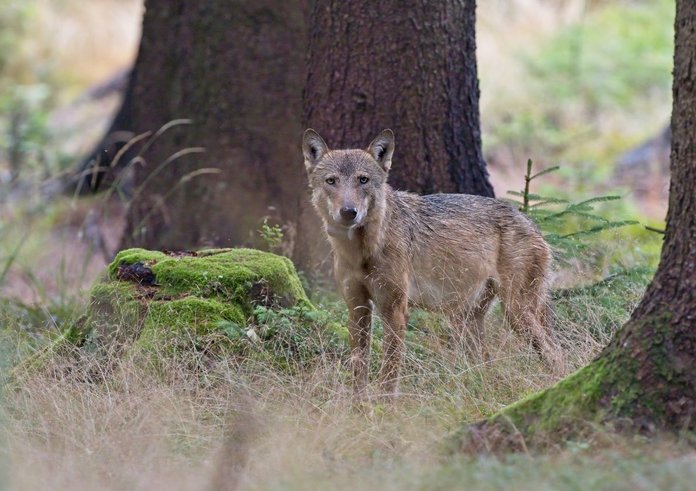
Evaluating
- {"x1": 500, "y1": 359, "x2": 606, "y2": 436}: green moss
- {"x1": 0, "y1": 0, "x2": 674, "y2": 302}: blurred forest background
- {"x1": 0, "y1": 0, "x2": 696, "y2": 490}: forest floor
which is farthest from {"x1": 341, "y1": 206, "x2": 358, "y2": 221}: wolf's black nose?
{"x1": 0, "y1": 0, "x2": 674, "y2": 302}: blurred forest background

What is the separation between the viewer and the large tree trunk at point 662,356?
16.7 feet

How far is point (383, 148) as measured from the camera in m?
7.34

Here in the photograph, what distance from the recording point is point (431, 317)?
7.98 meters

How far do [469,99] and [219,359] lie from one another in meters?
3.45

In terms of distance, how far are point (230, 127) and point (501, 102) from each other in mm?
9763

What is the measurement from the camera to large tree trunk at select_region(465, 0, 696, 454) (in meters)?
5.10

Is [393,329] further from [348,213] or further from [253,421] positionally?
[253,421]

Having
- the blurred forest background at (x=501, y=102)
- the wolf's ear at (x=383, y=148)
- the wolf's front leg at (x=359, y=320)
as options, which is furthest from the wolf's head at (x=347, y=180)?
the blurred forest background at (x=501, y=102)

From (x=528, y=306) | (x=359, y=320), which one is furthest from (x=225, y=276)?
(x=528, y=306)

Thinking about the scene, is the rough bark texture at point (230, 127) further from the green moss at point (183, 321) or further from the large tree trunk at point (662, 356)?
the large tree trunk at point (662, 356)

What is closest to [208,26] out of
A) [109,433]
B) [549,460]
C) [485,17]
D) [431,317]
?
[431,317]

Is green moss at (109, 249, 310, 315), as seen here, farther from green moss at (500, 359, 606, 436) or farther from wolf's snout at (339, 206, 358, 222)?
green moss at (500, 359, 606, 436)

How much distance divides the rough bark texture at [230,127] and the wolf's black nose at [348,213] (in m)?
4.21

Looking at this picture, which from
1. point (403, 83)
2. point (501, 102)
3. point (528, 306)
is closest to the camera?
point (528, 306)
